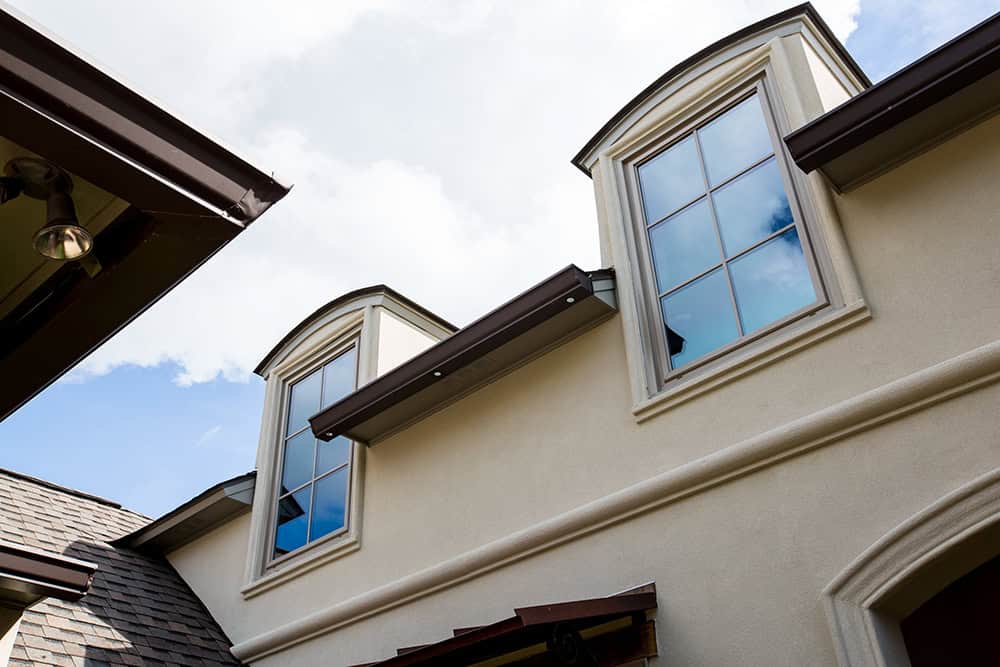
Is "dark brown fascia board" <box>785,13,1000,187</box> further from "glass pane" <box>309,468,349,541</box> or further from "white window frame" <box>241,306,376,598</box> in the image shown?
"glass pane" <box>309,468,349,541</box>

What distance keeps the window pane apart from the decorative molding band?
6.39 feet

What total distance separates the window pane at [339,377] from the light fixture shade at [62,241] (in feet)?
16.4

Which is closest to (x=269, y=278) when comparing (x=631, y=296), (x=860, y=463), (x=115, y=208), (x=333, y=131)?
(x=333, y=131)

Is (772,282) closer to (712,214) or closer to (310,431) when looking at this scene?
(712,214)

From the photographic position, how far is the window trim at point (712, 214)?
466 centimetres

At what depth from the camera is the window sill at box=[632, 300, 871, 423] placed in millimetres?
4293

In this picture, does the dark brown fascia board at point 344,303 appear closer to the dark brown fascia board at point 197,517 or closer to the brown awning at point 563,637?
the dark brown fascia board at point 197,517

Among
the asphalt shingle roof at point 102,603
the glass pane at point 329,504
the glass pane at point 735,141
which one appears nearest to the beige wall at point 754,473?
the glass pane at point 735,141

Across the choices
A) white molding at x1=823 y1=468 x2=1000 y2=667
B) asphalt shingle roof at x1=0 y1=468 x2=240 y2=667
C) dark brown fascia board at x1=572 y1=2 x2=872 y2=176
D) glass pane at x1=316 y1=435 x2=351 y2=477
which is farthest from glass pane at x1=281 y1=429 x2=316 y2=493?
white molding at x1=823 y1=468 x2=1000 y2=667

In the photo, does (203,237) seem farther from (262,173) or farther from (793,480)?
→ (793,480)

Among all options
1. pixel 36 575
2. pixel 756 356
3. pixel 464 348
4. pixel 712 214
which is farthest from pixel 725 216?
pixel 36 575

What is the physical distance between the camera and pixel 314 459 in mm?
7398

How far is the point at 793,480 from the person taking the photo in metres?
4.17

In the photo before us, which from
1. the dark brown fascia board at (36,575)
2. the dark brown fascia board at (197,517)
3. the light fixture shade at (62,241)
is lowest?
the dark brown fascia board at (36,575)
